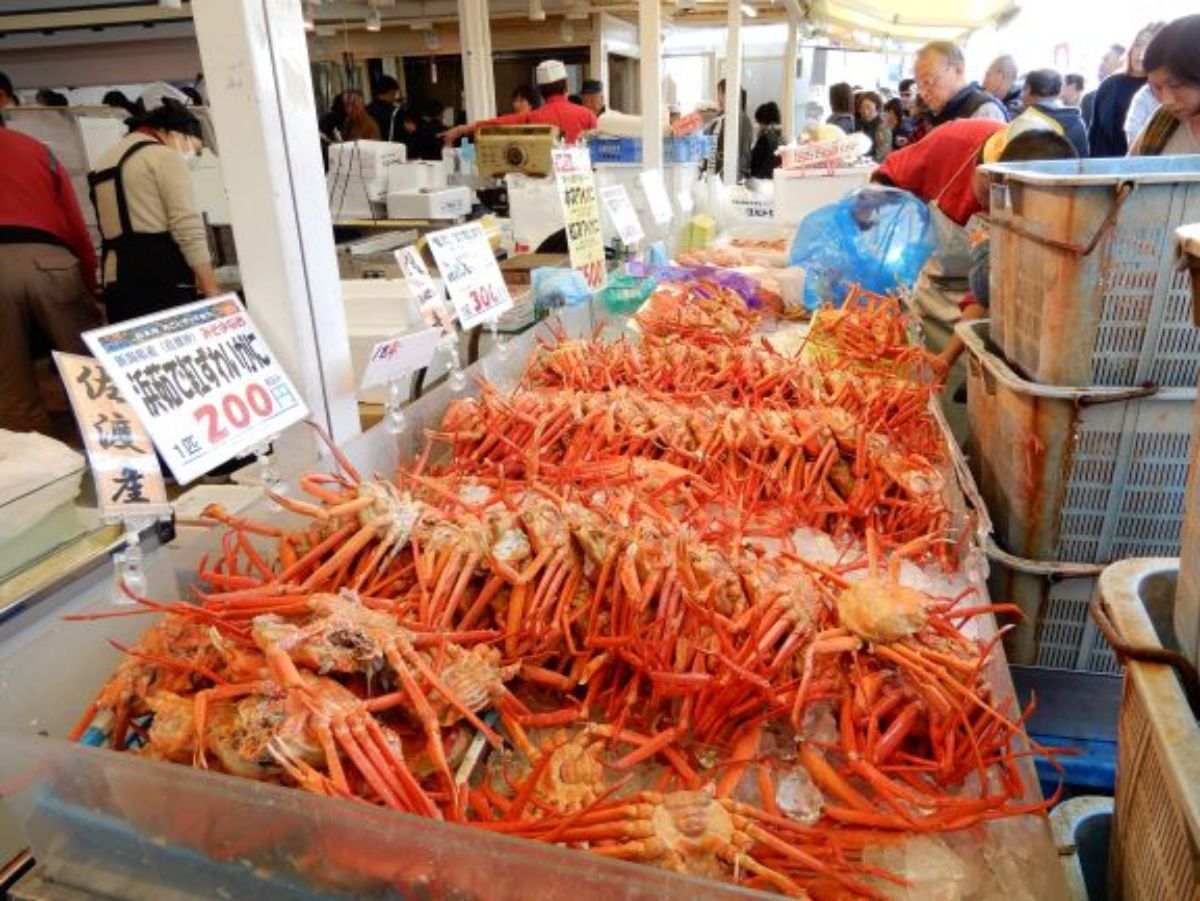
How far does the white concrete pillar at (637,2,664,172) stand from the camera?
14.9ft

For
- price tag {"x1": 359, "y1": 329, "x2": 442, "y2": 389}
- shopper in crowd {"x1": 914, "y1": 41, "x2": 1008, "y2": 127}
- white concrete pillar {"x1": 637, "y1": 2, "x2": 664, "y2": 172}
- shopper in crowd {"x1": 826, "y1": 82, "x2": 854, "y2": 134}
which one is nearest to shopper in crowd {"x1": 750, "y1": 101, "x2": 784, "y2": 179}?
shopper in crowd {"x1": 826, "y1": 82, "x2": 854, "y2": 134}

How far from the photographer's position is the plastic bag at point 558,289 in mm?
3039

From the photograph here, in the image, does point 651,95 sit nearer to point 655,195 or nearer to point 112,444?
point 655,195

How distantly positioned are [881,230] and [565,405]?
2.09 m

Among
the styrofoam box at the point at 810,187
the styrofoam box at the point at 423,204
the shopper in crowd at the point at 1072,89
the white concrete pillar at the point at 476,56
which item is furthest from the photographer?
the shopper in crowd at the point at 1072,89

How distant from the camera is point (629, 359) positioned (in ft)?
8.72

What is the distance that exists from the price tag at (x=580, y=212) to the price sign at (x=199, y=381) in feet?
5.60

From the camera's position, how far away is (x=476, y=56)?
670 centimetres

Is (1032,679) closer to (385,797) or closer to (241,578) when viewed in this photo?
(385,797)

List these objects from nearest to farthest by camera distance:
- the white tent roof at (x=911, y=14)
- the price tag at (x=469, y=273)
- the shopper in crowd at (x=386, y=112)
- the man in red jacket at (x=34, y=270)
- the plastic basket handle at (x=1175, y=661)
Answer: the plastic basket handle at (x=1175, y=661) < the price tag at (x=469, y=273) < the man in red jacket at (x=34, y=270) < the shopper in crowd at (x=386, y=112) < the white tent roof at (x=911, y=14)

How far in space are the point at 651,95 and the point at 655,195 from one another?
0.70 m


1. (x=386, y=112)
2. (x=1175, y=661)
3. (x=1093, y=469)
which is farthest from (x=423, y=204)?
(x=1175, y=661)

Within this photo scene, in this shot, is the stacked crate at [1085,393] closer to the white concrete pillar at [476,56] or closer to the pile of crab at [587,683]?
the pile of crab at [587,683]

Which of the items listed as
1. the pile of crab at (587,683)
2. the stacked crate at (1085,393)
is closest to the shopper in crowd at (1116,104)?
the stacked crate at (1085,393)
